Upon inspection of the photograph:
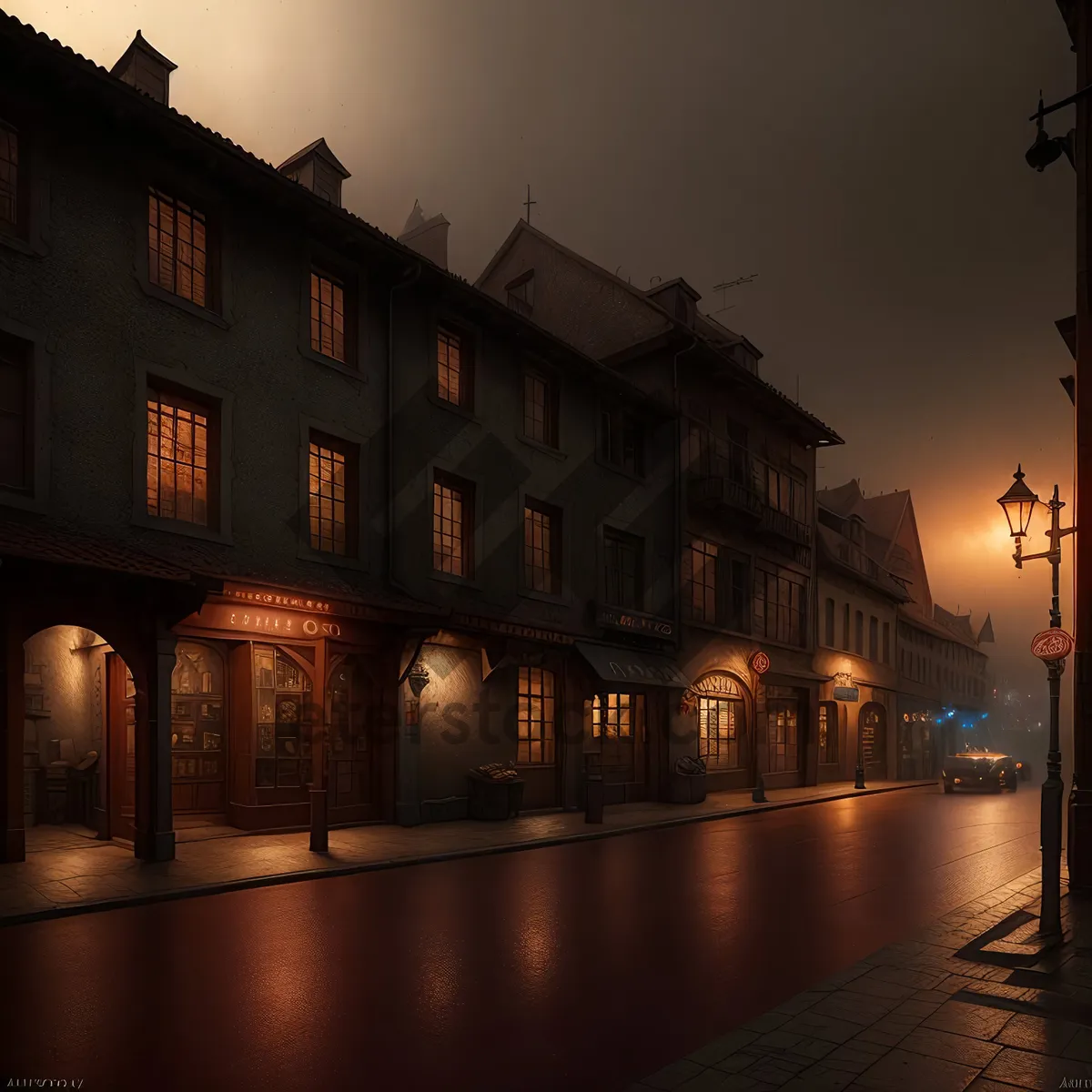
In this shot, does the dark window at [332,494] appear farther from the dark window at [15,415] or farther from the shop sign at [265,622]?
the dark window at [15,415]

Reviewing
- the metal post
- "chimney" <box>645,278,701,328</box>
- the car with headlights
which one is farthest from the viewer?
the car with headlights

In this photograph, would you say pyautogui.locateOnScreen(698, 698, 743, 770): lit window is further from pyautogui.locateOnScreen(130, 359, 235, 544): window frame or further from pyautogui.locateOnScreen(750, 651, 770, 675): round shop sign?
pyautogui.locateOnScreen(130, 359, 235, 544): window frame

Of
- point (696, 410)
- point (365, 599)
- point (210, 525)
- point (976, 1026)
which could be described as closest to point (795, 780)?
point (696, 410)

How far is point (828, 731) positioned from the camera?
3469 cm

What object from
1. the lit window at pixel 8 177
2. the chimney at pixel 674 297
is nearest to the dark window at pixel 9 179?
the lit window at pixel 8 177

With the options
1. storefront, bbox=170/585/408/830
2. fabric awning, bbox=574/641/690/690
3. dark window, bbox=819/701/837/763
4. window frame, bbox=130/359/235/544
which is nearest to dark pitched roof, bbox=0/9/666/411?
window frame, bbox=130/359/235/544

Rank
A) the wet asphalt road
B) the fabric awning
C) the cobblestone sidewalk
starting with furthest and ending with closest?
the fabric awning, the wet asphalt road, the cobblestone sidewalk

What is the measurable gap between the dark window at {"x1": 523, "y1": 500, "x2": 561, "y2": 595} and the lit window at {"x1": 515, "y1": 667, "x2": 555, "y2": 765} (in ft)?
6.20

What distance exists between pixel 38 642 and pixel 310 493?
473cm

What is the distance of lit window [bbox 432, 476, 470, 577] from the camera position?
17906 millimetres

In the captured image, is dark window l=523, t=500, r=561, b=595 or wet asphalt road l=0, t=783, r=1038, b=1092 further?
dark window l=523, t=500, r=561, b=595

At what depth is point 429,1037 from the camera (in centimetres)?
557

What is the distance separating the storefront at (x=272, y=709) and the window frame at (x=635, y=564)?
7.73 meters

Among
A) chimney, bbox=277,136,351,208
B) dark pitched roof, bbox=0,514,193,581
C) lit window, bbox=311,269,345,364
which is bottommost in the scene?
dark pitched roof, bbox=0,514,193,581
